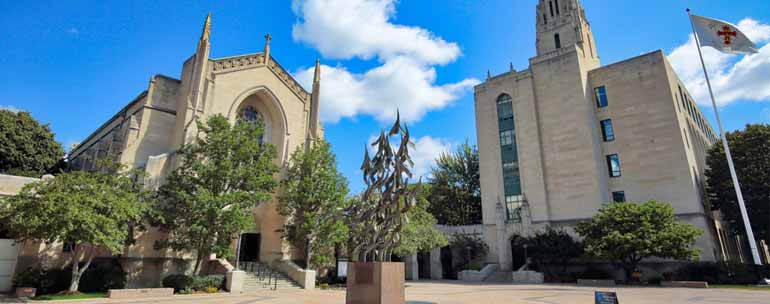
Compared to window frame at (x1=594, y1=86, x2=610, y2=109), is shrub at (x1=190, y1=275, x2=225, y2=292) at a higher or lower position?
lower

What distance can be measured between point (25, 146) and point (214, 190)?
1844 centimetres

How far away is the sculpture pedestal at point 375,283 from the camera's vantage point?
38.0 feet

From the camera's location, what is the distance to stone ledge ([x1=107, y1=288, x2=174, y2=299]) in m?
18.0

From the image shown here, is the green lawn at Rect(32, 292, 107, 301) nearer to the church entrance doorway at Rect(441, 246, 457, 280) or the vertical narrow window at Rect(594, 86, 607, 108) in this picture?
the church entrance doorway at Rect(441, 246, 457, 280)

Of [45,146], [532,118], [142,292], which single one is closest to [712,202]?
[532,118]

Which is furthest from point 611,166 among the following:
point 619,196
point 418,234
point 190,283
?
point 190,283

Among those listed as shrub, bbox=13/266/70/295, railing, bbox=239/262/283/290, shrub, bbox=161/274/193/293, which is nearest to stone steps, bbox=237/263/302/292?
railing, bbox=239/262/283/290

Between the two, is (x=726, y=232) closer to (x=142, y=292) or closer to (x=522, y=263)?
(x=522, y=263)

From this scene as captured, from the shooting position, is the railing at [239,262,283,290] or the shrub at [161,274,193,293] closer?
the shrub at [161,274,193,293]

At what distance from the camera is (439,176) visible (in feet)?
159

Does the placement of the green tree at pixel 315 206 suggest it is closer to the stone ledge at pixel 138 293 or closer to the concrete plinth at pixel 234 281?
the concrete plinth at pixel 234 281

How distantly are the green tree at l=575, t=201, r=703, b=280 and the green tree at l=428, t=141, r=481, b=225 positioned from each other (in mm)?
19118

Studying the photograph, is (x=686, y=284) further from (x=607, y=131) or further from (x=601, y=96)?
(x=601, y=96)

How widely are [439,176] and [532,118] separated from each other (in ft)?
46.7
